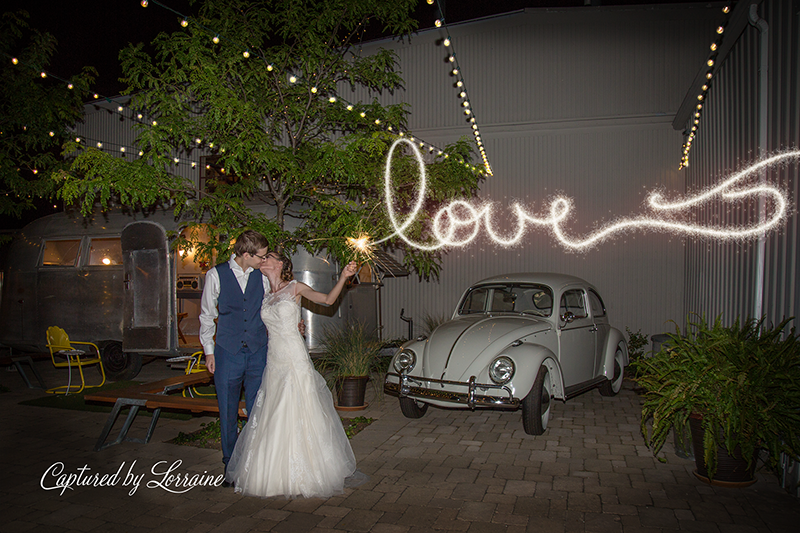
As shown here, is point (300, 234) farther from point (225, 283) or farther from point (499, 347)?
point (499, 347)

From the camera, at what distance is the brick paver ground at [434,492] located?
3740 mm

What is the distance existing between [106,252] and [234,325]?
697 centimetres

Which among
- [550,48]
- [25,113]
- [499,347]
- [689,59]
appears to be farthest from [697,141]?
[25,113]

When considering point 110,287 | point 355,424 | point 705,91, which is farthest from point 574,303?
point 110,287

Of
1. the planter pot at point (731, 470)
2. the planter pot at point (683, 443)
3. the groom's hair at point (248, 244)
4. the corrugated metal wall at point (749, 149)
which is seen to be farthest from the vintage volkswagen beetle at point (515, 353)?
the groom's hair at point (248, 244)

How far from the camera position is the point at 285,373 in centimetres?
435

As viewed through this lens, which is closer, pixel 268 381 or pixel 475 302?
pixel 268 381

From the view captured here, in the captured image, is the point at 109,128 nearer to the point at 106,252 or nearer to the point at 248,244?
the point at 106,252

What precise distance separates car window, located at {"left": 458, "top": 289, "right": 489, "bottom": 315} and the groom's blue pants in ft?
11.7

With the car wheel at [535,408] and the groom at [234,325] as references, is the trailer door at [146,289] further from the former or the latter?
the car wheel at [535,408]

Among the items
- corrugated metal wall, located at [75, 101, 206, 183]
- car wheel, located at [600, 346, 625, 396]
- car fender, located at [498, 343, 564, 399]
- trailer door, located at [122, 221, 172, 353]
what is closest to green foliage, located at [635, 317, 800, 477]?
car fender, located at [498, 343, 564, 399]

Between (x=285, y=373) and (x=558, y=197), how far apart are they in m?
8.09

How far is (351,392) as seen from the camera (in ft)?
22.9

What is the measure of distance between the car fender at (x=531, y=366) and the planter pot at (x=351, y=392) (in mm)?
2018
